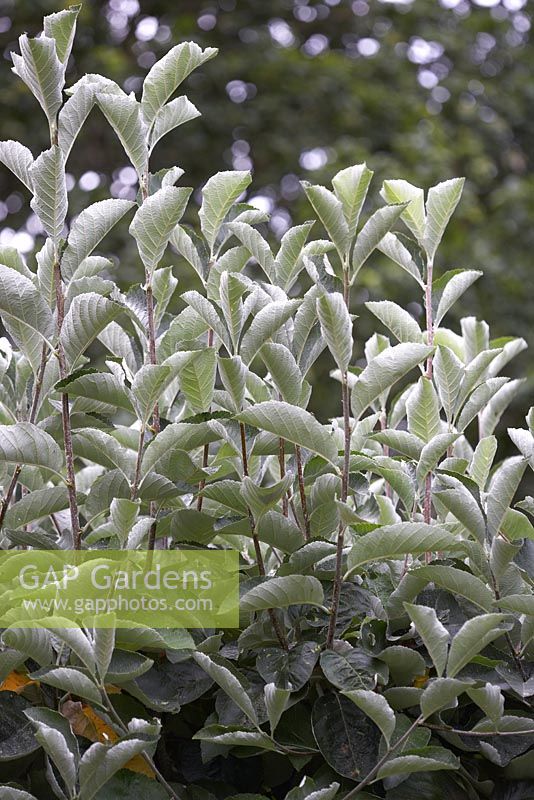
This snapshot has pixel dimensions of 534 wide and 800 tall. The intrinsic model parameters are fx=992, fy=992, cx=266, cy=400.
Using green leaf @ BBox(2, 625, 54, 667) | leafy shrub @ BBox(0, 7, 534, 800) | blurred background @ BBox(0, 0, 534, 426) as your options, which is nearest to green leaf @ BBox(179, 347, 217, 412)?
leafy shrub @ BBox(0, 7, 534, 800)

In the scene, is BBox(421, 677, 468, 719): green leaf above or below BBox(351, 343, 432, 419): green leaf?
below

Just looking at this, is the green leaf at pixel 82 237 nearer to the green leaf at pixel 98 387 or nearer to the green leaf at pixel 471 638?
the green leaf at pixel 98 387

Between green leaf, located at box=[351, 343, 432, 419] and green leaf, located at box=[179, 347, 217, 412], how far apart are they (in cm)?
11

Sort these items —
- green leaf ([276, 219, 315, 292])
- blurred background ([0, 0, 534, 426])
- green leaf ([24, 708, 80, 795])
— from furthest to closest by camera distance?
blurred background ([0, 0, 534, 426]) < green leaf ([276, 219, 315, 292]) < green leaf ([24, 708, 80, 795])

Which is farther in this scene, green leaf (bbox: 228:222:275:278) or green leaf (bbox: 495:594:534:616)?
green leaf (bbox: 228:222:275:278)

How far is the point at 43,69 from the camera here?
0.66 meters

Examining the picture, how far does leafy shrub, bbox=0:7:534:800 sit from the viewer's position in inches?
24.7

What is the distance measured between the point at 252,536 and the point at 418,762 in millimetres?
189

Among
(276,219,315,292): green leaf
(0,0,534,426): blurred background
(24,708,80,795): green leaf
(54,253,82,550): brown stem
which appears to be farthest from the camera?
(0,0,534,426): blurred background

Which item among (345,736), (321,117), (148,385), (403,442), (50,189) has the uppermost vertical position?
(50,189)

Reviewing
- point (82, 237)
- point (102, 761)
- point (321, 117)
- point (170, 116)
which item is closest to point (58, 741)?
point (102, 761)

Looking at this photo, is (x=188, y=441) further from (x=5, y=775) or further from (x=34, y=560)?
(x=5, y=775)

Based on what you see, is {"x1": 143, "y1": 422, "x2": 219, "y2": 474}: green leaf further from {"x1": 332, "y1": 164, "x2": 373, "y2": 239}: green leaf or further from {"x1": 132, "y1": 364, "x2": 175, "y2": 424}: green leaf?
{"x1": 332, "y1": 164, "x2": 373, "y2": 239}: green leaf

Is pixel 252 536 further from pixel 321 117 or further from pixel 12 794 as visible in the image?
pixel 321 117
